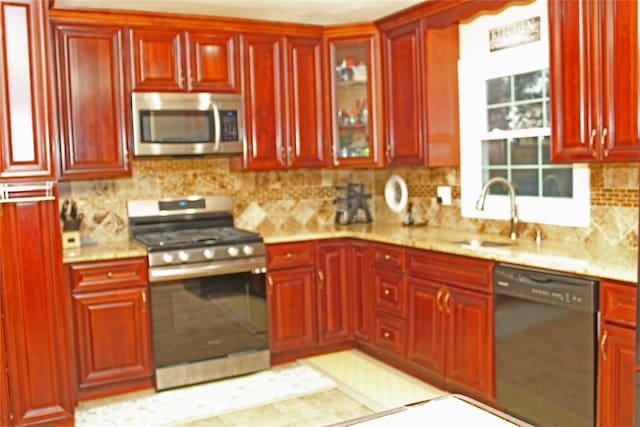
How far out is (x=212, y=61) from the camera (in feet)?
14.3

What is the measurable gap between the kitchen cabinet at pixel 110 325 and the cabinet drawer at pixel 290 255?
0.86 m

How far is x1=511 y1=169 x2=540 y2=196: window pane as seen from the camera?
13.0ft

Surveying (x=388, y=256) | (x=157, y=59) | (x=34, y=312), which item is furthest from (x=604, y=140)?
(x=34, y=312)

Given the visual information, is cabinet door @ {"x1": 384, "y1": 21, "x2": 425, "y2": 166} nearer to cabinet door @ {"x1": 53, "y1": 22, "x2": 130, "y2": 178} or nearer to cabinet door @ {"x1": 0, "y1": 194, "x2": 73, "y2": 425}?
cabinet door @ {"x1": 53, "y1": 22, "x2": 130, "y2": 178}

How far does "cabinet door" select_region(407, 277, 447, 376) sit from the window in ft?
2.46

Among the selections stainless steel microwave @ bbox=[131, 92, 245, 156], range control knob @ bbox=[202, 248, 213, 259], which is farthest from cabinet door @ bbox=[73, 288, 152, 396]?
stainless steel microwave @ bbox=[131, 92, 245, 156]

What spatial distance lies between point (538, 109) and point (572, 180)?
1.63 feet

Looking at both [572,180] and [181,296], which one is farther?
[181,296]

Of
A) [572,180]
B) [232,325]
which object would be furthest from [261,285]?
[572,180]

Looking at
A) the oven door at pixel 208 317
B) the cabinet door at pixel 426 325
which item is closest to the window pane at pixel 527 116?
the cabinet door at pixel 426 325

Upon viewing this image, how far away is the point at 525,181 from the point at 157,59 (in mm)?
2507

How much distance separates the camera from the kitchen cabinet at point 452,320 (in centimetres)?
343

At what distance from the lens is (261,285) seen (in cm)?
431

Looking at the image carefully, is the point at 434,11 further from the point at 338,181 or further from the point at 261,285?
the point at 261,285
